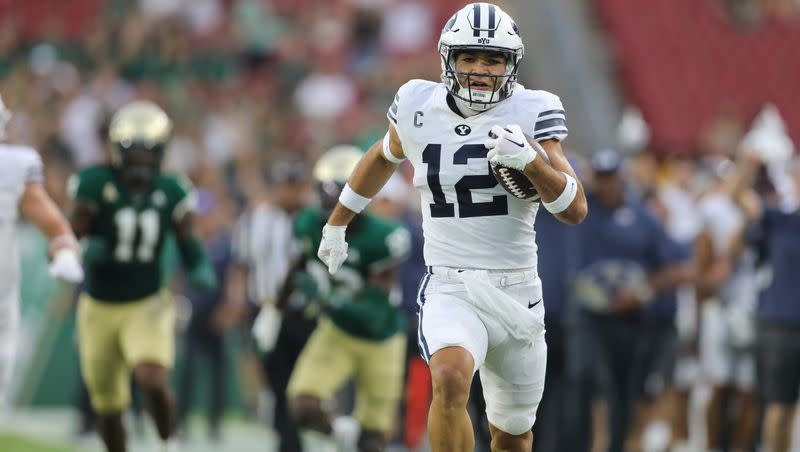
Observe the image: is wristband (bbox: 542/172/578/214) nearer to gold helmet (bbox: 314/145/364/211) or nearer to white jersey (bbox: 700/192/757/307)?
gold helmet (bbox: 314/145/364/211)

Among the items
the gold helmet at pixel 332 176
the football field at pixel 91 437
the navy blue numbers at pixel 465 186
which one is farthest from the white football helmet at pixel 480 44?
the football field at pixel 91 437

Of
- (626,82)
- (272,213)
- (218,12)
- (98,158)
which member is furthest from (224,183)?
(626,82)

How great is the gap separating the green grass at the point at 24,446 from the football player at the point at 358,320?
270 centimetres

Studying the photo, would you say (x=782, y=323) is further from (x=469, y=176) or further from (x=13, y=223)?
(x=13, y=223)

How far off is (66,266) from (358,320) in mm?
1883

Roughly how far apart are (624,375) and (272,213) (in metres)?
Answer: 2.57

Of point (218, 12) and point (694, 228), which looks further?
point (218, 12)

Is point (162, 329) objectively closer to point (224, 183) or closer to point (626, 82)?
point (224, 183)

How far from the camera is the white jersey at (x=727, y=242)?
1044cm

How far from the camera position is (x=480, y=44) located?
5641mm

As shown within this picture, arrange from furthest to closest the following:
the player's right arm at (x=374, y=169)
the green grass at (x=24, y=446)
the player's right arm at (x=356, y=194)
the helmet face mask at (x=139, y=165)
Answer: the green grass at (x=24, y=446) < the helmet face mask at (x=139, y=165) < the player's right arm at (x=356, y=194) < the player's right arm at (x=374, y=169)

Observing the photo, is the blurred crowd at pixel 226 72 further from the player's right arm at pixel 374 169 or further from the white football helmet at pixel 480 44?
the white football helmet at pixel 480 44

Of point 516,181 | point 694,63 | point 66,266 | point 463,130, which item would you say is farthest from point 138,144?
point 694,63

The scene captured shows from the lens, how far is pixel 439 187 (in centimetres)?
575
